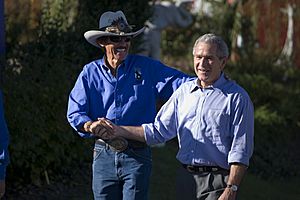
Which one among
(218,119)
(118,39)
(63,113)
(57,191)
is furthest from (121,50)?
(57,191)

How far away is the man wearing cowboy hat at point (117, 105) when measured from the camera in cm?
438

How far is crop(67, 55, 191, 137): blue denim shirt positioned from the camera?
14.4 ft

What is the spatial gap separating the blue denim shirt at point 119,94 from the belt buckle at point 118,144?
0.13m

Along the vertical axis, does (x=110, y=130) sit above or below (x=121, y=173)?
above

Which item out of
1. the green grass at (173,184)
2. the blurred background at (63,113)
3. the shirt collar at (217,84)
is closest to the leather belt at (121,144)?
the shirt collar at (217,84)

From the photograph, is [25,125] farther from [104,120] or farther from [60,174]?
[104,120]

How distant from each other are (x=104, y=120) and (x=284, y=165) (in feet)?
22.7

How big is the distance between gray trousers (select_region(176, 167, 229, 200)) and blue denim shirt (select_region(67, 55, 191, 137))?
19.3 inches

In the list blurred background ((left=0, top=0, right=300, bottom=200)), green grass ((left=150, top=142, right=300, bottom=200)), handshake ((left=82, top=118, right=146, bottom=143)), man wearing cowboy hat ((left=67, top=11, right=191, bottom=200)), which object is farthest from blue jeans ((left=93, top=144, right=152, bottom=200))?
green grass ((left=150, top=142, right=300, bottom=200))

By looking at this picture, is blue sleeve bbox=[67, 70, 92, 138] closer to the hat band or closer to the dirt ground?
the hat band

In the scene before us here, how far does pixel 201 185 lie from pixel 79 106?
3.03 feet

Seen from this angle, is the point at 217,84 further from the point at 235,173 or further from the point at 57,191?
the point at 57,191

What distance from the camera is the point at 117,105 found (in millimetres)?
4391

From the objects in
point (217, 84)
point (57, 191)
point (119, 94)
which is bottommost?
point (57, 191)
